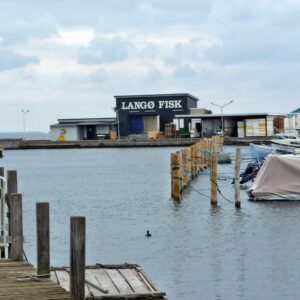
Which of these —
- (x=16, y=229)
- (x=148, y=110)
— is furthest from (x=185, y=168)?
(x=148, y=110)

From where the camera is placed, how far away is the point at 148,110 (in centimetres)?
15175

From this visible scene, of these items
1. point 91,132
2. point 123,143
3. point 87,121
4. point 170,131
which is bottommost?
point 123,143

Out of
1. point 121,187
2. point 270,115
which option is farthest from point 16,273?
point 270,115

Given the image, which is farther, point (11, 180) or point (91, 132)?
point (91, 132)

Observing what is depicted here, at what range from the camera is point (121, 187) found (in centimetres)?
6444

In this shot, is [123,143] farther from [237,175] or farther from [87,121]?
[237,175]

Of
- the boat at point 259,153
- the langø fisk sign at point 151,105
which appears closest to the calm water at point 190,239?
the boat at point 259,153

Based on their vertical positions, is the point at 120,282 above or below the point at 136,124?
below

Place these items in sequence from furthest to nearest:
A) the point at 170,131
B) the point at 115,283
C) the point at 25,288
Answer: the point at 170,131 < the point at 115,283 < the point at 25,288

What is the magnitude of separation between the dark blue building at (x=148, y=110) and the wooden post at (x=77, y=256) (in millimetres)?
136907

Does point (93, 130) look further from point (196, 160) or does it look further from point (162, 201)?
point (162, 201)

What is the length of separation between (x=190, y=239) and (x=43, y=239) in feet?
49.9

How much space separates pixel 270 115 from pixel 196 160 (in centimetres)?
7993

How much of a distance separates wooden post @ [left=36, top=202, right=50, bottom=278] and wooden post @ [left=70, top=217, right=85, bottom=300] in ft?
7.55
